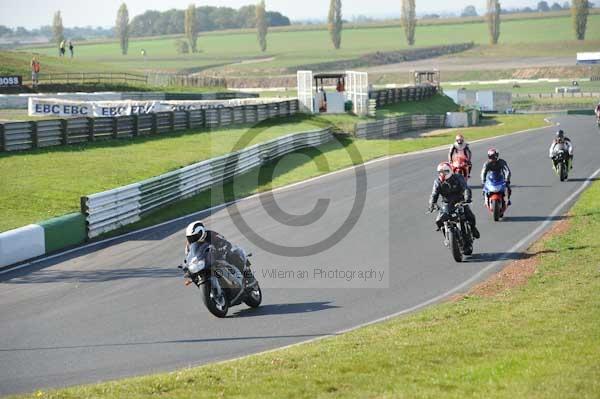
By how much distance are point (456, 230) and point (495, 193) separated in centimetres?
504

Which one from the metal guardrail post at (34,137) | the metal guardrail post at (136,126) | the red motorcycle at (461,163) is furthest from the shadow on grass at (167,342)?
the metal guardrail post at (136,126)

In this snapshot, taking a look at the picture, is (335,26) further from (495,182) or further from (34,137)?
(495,182)

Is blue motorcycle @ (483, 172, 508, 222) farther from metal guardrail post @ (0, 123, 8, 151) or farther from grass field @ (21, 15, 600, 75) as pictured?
grass field @ (21, 15, 600, 75)

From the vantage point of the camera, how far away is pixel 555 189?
29.8 metres

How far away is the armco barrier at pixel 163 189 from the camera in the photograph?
23.4m

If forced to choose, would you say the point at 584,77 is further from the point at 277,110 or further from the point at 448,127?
the point at 277,110

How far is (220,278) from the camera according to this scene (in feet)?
47.5

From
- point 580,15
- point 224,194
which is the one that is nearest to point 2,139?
point 224,194

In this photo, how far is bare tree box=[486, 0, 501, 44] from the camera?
161 m

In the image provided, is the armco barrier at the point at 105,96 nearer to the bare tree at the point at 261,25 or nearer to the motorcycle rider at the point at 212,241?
the motorcycle rider at the point at 212,241

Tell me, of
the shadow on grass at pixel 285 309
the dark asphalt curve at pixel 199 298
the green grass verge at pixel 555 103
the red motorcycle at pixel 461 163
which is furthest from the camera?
→ the green grass verge at pixel 555 103

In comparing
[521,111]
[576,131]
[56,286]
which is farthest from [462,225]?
[521,111]

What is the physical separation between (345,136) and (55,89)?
2386cm

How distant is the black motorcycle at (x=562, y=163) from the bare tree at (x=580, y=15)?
128 metres
